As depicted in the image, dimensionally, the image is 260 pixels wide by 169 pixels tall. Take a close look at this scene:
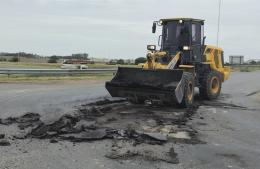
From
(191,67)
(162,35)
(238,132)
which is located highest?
(162,35)

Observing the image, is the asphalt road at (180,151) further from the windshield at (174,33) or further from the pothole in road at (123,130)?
the windshield at (174,33)

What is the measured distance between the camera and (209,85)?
17.8m

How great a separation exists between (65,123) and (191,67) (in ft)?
23.8

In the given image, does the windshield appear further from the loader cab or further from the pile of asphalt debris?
the pile of asphalt debris

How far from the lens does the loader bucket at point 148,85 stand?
13.6 m

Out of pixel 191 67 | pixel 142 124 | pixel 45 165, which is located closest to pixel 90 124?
pixel 142 124

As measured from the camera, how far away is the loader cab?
17000 millimetres

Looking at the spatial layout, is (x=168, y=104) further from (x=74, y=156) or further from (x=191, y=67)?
(x=74, y=156)

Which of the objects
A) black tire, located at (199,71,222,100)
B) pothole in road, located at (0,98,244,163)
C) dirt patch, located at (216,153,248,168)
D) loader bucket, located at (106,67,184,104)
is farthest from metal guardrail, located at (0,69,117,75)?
dirt patch, located at (216,153,248,168)

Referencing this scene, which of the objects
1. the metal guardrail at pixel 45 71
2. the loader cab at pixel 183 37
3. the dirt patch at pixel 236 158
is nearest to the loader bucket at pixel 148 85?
Answer: the loader cab at pixel 183 37

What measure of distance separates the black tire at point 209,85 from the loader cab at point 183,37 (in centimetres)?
77

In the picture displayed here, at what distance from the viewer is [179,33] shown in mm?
17234

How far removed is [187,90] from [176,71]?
3.15ft

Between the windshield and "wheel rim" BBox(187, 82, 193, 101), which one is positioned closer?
"wheel rim" BBox(187, 82, 193, 101)
